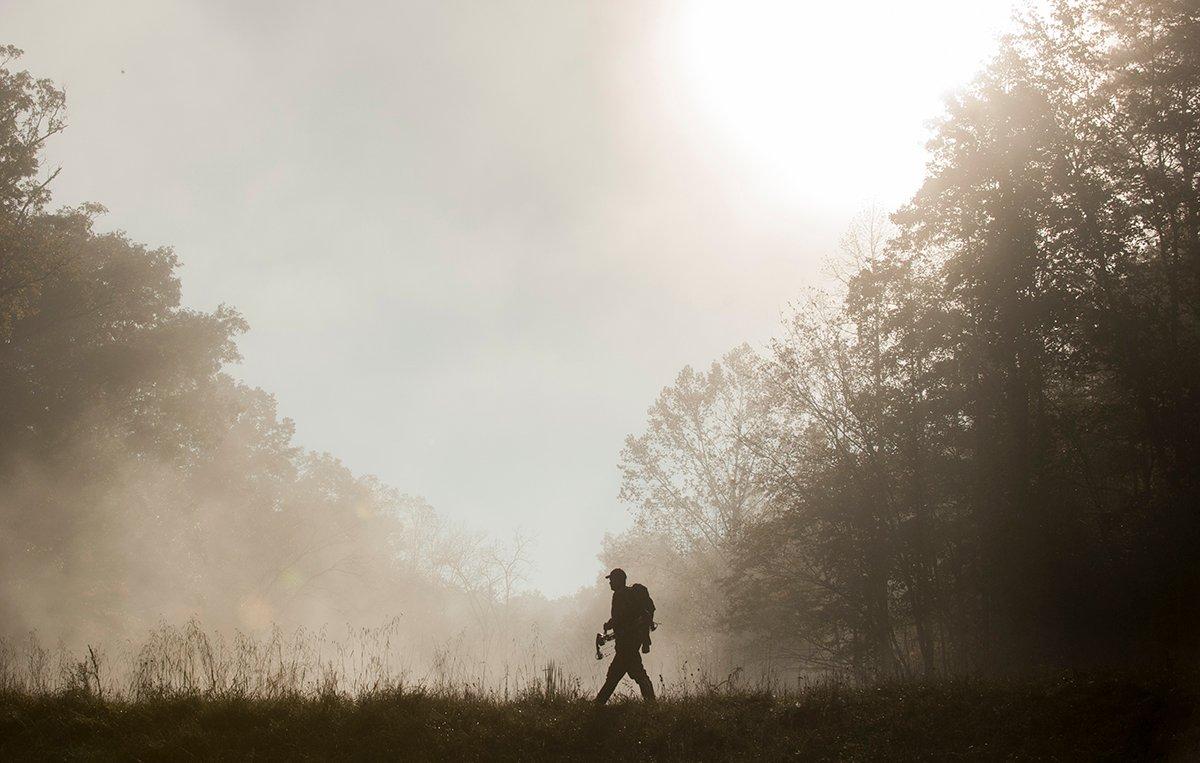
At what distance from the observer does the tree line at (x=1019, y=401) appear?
14.5m

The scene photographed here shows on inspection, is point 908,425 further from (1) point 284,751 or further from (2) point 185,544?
(2) point 185,544

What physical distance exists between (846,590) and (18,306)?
24553 mm

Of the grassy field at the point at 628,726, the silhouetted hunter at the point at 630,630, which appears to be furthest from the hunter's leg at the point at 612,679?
the grassy field at the point at 628,726

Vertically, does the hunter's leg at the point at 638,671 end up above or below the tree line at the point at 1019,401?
below

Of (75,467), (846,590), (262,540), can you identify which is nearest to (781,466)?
(846,590)

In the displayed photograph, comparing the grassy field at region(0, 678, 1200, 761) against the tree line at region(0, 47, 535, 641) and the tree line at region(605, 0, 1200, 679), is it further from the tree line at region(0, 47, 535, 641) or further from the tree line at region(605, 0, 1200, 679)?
the tree line at region(0, 47, 535, 641)

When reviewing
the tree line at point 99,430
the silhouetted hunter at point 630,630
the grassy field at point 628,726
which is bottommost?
the grassy field at point 628,726

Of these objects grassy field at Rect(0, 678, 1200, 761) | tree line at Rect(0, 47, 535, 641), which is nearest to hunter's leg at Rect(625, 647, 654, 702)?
grassy field at Rect(0, 678, 1200, 761)

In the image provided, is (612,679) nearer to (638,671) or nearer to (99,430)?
A: (638,671)

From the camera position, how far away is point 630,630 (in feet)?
36.9

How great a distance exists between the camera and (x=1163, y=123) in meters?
15.1

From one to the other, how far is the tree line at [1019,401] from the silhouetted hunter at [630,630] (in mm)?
8046

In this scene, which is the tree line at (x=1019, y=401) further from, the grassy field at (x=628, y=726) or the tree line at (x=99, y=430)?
the tree line at (x=99, y=430)

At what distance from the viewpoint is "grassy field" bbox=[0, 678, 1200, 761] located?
8.31m
